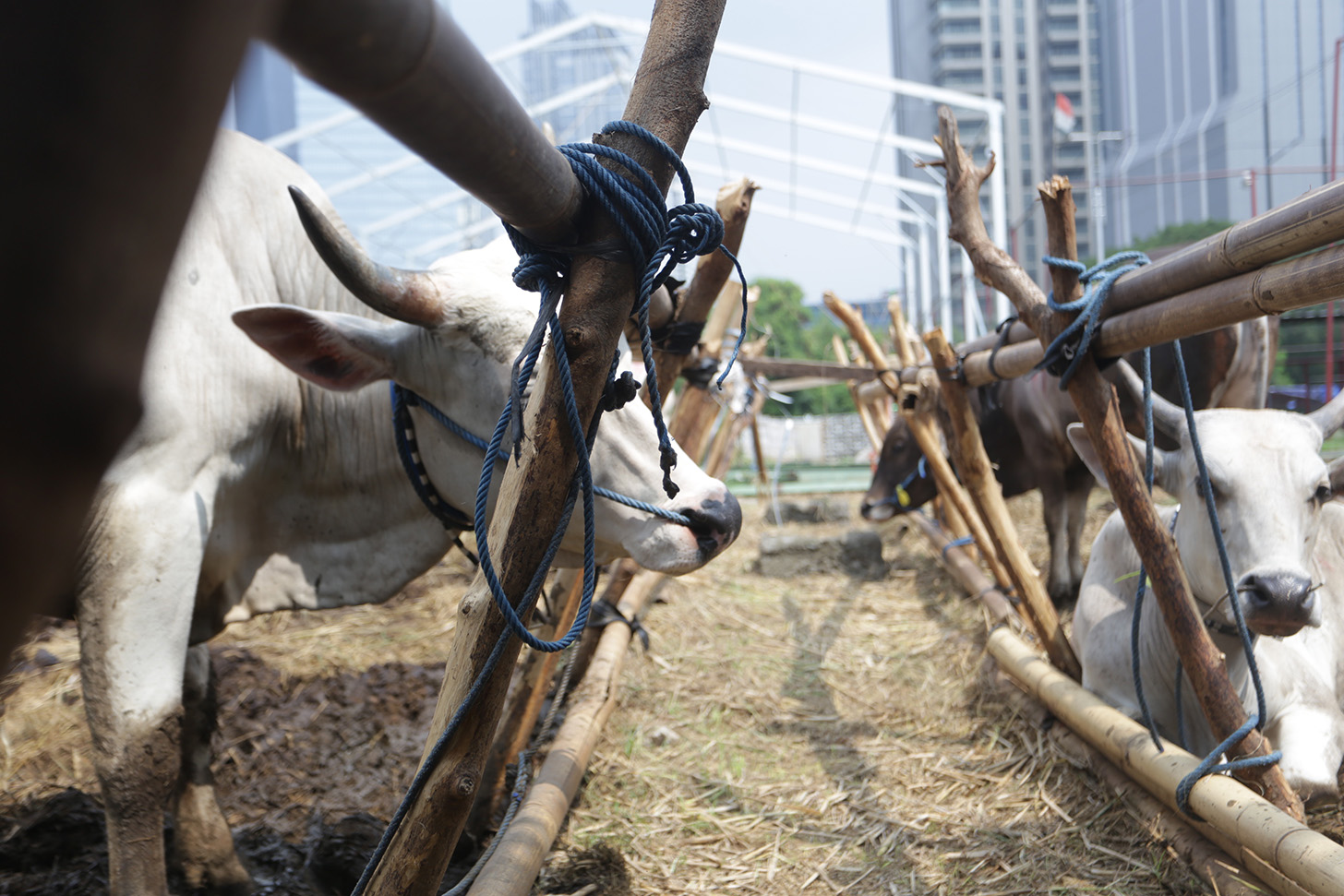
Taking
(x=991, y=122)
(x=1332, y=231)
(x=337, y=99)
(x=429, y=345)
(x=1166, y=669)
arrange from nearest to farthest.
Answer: (x=337, y=99) < (x=1332, y=231) < (x=429, y=345) < (x=1166, y=669) < (x=991, y=122)

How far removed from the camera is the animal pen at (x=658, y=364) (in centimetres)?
98

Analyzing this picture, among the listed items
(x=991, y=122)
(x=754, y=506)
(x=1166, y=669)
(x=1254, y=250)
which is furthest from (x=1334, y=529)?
(x=991, y=122)

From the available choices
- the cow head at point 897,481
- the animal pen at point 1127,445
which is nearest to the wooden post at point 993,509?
the animal pen at point 1127,445

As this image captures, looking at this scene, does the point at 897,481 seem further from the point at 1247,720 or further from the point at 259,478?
the point at 259,478

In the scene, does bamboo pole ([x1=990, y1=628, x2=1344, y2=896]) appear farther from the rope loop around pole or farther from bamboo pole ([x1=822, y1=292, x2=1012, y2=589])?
bamboo pole ([x1=822, y1=292, x2=1012, y2=589])

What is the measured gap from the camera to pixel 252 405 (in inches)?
86.9

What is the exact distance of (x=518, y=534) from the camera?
1.28 m

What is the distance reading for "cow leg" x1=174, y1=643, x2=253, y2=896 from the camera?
2.33m

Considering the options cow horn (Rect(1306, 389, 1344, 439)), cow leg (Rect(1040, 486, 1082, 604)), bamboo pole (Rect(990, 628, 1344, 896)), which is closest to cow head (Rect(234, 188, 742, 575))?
bamboo pole (Rect(990, 628, 1344, 896))

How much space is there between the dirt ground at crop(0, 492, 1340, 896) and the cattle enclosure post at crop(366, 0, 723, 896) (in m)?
1.11

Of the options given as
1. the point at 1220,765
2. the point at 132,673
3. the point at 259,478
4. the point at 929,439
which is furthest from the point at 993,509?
the point at 132,673

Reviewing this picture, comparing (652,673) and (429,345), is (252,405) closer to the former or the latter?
(429,345)

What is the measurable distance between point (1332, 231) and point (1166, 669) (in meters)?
1.54

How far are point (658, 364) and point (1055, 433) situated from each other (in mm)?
4058
